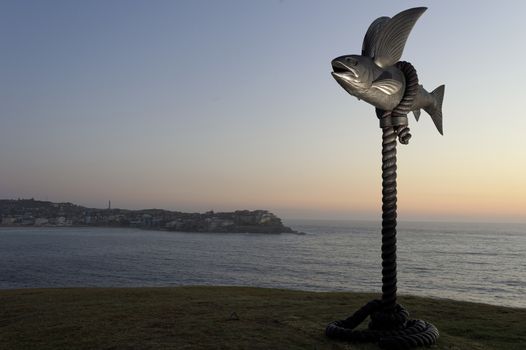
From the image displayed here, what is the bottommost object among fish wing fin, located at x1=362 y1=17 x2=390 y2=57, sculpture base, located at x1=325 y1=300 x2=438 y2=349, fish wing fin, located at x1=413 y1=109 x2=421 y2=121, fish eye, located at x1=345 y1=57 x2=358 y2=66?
sculpture base, located at x1=325 y1=300 x2=438 y2=349

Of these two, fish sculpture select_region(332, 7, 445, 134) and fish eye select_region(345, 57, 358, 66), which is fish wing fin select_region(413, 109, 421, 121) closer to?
fish sculpture select_region(332, 7, 445, 134)

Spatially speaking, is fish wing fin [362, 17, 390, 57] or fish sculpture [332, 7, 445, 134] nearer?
fish sculpture [332, 7, 445, 134]

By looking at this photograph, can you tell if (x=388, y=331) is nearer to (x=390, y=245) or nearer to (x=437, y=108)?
(x=390, y=245)

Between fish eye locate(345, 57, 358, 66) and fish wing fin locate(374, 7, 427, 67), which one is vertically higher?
fish wing fin locate(374, 7, 427, 67)

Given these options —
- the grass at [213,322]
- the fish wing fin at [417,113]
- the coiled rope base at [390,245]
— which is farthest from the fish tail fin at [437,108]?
the grass at [213,322]

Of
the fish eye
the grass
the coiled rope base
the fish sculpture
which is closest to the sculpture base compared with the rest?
the coiled rope base

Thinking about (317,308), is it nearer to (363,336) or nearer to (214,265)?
(363,336)

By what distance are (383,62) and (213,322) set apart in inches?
237

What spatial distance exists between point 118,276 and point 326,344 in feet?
137

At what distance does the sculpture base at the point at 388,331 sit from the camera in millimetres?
7156

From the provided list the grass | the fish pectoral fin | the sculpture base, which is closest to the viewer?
the fish pectoral fin

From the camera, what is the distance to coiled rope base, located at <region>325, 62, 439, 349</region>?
7.38 m

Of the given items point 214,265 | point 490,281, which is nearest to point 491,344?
point 490,281

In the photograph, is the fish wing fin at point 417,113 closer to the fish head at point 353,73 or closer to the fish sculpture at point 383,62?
the fish sculpture at point 383,62
